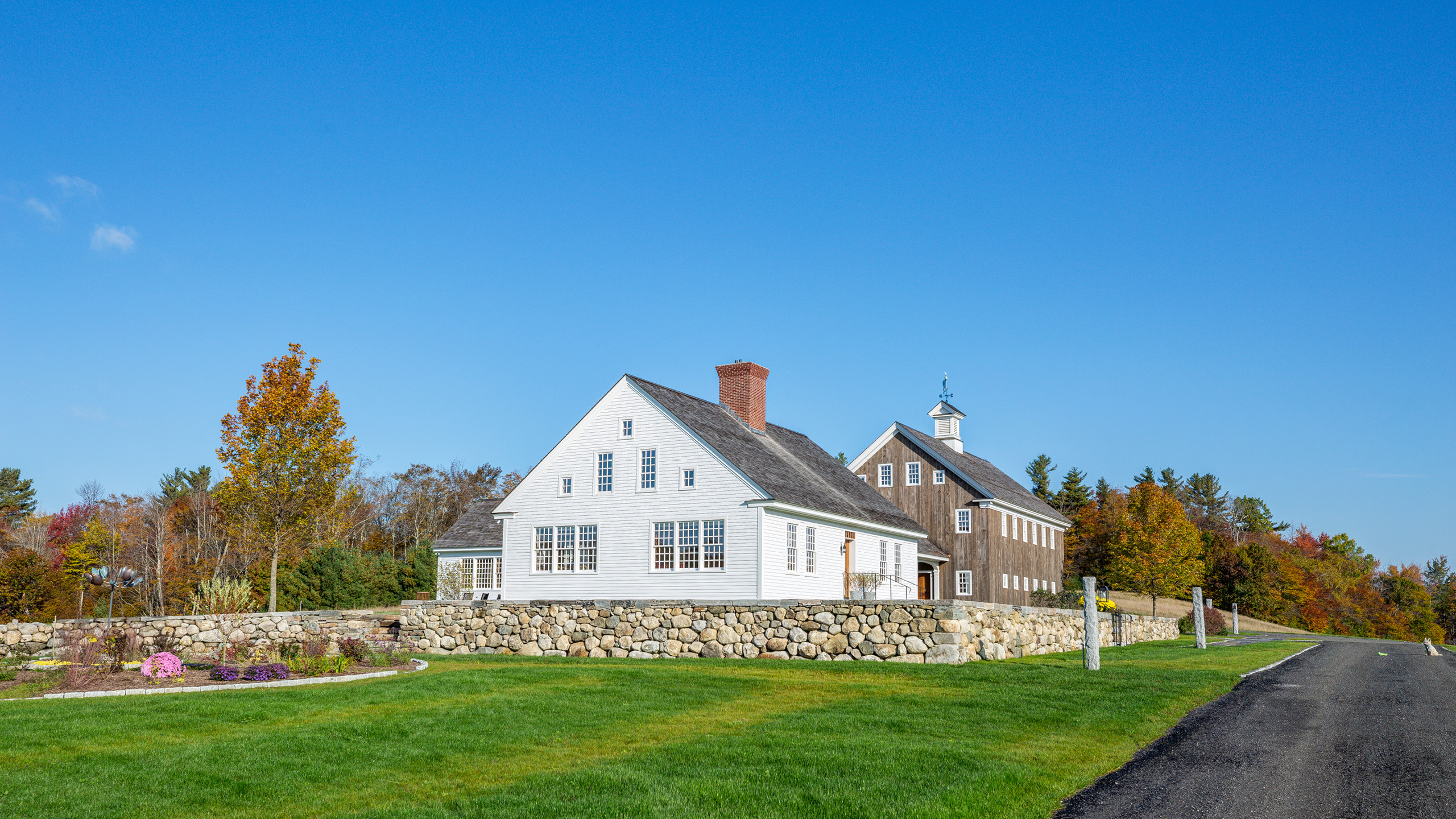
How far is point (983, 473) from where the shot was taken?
Result: 4316 cm

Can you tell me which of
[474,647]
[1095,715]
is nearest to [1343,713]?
[1095,715]

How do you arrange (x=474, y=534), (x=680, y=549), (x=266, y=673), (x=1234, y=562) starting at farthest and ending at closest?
1. (x=1234, y=562)
2. (x=474, y=534)
3. (x=680, y=549)
4. (x=266, y=673)

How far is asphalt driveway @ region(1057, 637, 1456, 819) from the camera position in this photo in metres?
7.54

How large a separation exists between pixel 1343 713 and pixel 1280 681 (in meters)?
4.46

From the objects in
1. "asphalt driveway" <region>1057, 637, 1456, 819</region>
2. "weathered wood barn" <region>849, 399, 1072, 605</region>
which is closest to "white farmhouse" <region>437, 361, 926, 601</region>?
"weathered wood barn" <region>849, 399, 1072, 605</region>

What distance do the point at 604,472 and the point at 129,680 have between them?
16.1 m

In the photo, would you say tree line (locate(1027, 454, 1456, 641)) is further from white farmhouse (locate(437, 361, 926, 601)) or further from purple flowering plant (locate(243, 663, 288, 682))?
purple flowering plant (locate(243, 663, 288, 682))

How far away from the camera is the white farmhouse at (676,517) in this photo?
26969 mm

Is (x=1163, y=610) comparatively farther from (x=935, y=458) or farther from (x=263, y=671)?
(x=263, y=671)

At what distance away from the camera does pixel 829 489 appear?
31672mm

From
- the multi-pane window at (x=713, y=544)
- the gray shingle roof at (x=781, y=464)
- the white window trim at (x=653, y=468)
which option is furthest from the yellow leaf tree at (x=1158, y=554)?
the white window trim at (x=653, y=468)

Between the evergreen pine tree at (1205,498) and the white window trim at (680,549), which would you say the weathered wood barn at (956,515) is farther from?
the evergreen pine tree at (1205,498)

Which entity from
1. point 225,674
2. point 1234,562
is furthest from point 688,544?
point 1234,562

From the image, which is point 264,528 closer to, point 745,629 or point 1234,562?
point 745,629
